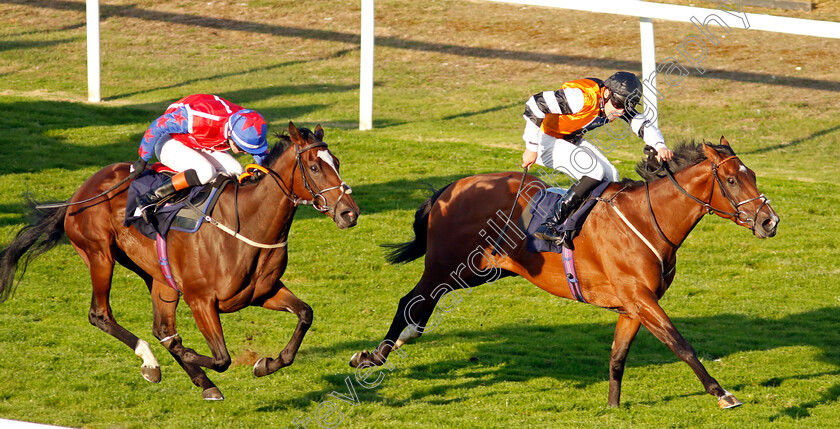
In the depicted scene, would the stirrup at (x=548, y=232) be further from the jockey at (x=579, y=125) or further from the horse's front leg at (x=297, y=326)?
the horse's front leg at (x=297, y=326)

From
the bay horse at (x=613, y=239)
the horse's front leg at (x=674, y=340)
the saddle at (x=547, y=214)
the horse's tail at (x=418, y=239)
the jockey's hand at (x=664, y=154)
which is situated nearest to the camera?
the horse's front leg at (x=674, y=340)

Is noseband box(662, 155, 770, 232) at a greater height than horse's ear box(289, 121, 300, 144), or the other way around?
horse's ear box(289, 121, 300, 144)

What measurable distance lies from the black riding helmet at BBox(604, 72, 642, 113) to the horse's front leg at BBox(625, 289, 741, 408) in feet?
4.71

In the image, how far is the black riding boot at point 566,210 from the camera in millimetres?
7082

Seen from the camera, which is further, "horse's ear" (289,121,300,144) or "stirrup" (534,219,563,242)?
"stirrup" (534,219,563,242)

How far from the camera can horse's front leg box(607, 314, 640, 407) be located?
7.18 m

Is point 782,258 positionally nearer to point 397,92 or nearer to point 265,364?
point 265,364

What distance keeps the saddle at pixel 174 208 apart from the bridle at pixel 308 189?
0.60 m

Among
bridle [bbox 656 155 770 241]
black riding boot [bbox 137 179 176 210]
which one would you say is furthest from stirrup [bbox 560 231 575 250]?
black riding boot [bbox 137 179 176 210]

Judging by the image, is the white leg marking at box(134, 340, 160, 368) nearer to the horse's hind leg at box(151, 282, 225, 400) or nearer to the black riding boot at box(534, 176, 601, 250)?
the horse's hind leg at box(151, 282, 225, 400)

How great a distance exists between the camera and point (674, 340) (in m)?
6.36

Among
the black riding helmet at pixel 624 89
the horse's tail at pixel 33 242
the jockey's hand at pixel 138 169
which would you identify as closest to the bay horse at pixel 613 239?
the black riding helmet at pixel 624 89

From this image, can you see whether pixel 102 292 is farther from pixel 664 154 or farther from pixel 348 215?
pixel 664 154

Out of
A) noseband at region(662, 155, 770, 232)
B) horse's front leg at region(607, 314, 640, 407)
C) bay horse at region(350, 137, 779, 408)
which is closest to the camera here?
noseband at region(662, 155, 770, 232)
